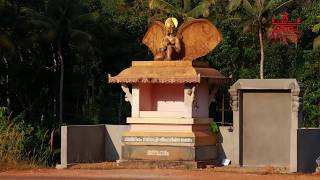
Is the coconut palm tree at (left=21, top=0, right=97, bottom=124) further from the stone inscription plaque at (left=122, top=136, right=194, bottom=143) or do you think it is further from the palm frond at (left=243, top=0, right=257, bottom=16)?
the stone inscription plaque at (left=122, top=136, right=194, bottom=143)

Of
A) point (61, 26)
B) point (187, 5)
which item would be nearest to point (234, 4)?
point (187, 5)

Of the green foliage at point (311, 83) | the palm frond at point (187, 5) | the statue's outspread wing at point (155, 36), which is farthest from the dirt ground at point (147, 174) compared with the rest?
the palm frond at point (187, 5)

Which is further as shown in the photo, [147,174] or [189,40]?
[189,40]

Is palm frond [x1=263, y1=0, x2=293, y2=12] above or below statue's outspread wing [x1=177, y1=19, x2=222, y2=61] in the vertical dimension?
above

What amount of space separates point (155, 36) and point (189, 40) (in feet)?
3.69

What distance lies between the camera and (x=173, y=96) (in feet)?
68.2

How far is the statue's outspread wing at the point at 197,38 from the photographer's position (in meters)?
20.6

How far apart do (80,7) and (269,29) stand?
36.6 feet

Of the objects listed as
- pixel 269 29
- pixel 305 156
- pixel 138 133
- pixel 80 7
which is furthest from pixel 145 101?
pixel 80 7

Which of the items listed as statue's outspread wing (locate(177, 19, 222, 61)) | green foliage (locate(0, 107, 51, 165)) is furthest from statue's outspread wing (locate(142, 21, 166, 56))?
green foliage (locate(0, 107, 51, 165))

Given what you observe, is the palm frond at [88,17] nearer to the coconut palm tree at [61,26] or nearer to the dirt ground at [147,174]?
the coconut palm tree at [61,26]

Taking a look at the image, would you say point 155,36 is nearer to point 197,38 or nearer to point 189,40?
point 189,40

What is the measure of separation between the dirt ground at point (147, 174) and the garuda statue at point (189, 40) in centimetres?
361

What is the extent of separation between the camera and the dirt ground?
1623 centimetres
